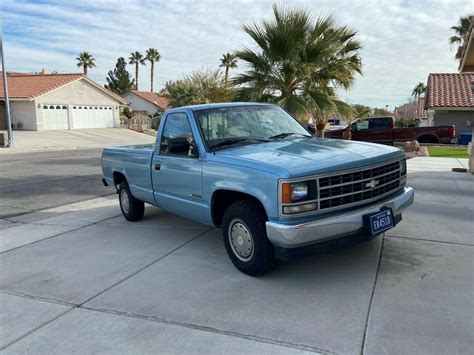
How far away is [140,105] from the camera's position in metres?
59.3

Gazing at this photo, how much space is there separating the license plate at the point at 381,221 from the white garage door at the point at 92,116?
38657 millimetres

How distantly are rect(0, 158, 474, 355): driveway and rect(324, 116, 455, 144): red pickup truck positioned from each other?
15505mm

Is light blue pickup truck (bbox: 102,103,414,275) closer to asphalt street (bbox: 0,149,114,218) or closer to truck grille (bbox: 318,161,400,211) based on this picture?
truck grille (bbox: 318,161,400,211)

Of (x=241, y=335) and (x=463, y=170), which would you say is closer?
(x=241, y=335)

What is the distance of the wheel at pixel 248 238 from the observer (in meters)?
4.07

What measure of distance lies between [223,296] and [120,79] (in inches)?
2596

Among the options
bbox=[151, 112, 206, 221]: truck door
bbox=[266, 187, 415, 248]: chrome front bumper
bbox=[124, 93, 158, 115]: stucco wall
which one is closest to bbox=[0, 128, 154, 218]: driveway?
bbox=[151, 112, 206, 221]: truck door

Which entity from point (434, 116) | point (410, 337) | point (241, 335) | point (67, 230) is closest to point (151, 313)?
point (241, 335)

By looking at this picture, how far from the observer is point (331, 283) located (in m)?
4.08

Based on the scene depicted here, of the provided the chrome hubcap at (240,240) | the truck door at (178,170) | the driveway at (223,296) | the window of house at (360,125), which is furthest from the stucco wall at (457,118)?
the chrome hubcap at (240,240)

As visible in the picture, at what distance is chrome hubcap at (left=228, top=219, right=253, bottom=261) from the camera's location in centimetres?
426

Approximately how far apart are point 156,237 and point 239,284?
2.11 meters

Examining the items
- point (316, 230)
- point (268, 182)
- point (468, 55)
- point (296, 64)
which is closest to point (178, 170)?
point (268, 182)

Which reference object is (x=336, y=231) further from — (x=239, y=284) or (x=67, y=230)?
(x=67, y=230)
